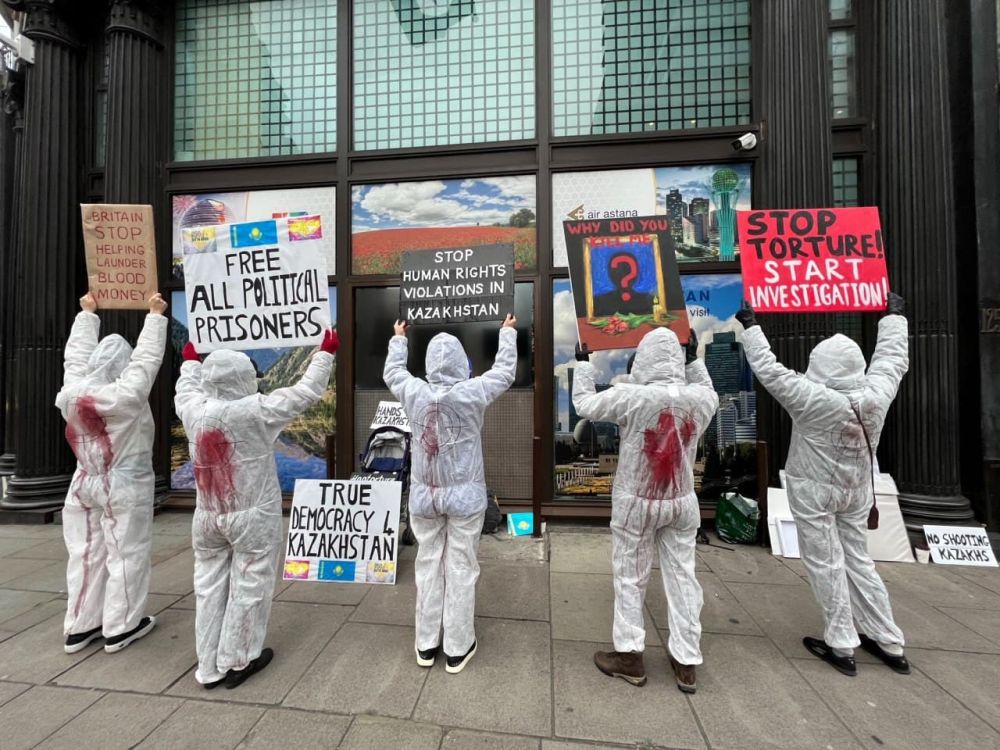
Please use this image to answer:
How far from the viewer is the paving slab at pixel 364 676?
2.56m

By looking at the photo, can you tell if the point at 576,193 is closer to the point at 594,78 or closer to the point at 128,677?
the point at 594,78

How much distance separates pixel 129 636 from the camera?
3.16 meters

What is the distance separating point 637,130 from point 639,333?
162 inches

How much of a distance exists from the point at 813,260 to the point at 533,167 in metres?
3.60

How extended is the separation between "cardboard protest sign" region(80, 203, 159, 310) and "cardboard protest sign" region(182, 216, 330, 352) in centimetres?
63

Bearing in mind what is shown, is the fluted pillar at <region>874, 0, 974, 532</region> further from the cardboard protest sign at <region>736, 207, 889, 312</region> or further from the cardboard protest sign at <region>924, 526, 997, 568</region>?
the cardboard protest sign at <region>736, 207, 889, 312</region>

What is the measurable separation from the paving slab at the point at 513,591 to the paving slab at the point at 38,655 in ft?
8.82

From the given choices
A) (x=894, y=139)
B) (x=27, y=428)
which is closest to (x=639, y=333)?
(x=894, y=139)

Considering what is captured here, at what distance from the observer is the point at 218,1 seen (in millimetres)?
6781

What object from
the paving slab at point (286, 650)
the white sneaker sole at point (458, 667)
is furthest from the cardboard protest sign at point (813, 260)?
the paving slab at point (286, 650)

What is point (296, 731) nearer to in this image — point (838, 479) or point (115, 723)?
point (115, 723)

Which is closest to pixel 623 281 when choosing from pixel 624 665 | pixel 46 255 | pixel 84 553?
pixel 624 665

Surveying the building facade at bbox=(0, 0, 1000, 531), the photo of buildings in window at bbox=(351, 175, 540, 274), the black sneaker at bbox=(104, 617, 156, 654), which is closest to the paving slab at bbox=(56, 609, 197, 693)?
the black sneaker at bbox=(104, 617, 156, 654)

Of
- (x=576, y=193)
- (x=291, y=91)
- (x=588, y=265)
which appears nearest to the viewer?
(x=588, y=265)
